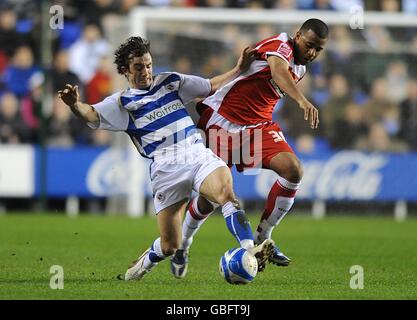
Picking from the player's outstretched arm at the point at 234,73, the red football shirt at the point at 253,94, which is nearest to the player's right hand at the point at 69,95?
the player's outstretched arm at the point at 234,73

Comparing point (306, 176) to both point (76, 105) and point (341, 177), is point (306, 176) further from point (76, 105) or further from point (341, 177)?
point (76, 105)

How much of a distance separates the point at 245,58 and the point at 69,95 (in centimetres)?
155

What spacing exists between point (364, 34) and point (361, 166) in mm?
2393

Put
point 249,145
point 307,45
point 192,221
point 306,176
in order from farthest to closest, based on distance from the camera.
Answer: point 306,176 → point 249,145 → point 192,221 → point 307,45

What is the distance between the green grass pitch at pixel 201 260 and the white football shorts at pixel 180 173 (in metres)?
0.66

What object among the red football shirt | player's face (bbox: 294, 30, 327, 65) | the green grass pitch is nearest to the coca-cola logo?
the green grass pitch

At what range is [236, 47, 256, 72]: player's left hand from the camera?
812 cm

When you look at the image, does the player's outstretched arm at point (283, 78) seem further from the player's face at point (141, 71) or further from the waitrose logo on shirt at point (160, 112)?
the player's face at point (141, 71)

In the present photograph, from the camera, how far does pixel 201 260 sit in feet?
31.9

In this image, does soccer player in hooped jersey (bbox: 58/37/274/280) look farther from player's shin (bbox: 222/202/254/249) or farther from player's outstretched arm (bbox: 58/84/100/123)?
player's shin (bbox: 222/202/254/249)

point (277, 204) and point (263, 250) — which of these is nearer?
point (263, 250)

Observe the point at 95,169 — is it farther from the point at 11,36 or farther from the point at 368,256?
the point at 368,256

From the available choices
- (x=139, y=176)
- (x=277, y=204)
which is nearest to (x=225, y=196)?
(x=277, y=204)

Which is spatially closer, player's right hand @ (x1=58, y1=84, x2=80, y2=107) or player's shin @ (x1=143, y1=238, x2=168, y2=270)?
player's right hand @ (x1=58, y1=84, x2=80, y2=107)
